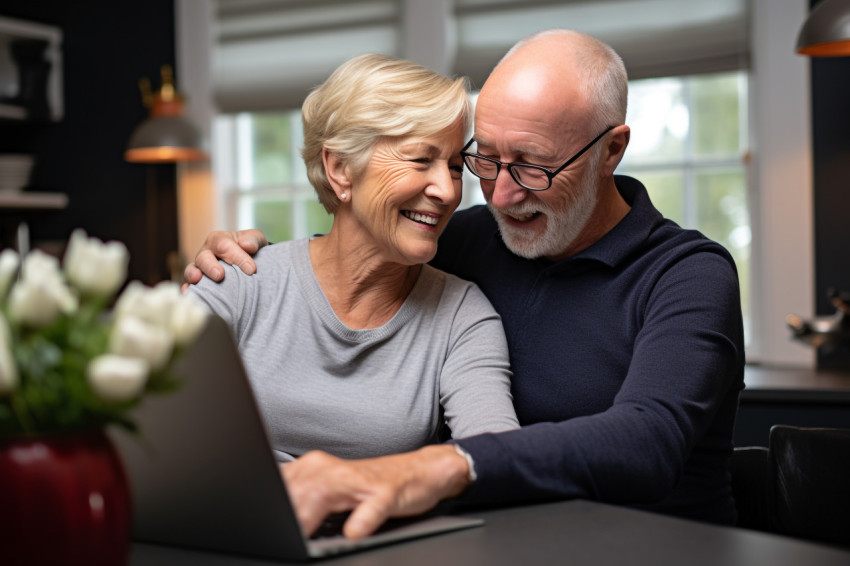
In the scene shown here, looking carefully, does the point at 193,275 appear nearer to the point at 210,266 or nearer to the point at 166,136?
the point at 210,266

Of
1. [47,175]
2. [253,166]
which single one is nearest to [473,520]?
[253,166]

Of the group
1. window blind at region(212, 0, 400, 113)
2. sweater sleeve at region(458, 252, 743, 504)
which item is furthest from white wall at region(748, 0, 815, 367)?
sweater sleeve at region(458, 252, 743, 504)

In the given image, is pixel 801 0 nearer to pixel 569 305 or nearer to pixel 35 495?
pixel 569 305

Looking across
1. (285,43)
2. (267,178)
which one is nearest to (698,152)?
(285,43)

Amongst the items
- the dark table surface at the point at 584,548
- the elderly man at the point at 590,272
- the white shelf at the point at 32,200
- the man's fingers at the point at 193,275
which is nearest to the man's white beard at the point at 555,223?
the elderly man at the point at 590,272

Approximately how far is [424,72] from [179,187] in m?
4.35

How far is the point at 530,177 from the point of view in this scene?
1.79m

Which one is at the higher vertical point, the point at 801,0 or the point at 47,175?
the point at 801,0

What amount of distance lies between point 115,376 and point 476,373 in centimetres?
106

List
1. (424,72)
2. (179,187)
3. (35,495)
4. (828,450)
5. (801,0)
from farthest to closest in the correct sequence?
(179,187) < (801,0) < (424,72) < (828,450) < (35,495)

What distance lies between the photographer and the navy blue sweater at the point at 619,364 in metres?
1.17

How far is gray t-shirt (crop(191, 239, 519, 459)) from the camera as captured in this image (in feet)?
5.44

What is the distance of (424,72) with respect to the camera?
1.75 m

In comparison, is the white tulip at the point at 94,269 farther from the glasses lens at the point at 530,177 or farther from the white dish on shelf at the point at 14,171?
the white dish on shelf at the point at 14,171
